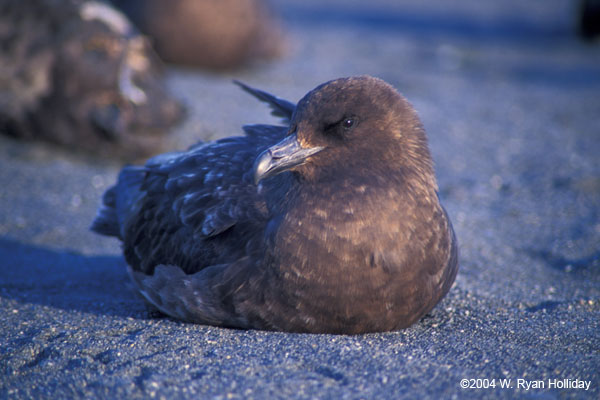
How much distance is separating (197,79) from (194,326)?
6.26 meters

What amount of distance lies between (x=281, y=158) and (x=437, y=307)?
1365 mm

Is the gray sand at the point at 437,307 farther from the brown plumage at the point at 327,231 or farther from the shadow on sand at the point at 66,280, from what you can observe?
the brown plumage at the point at 327,231

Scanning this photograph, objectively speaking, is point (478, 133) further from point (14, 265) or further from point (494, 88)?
point (14, 265)

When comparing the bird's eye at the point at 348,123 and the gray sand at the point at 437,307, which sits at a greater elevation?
the bird's eye at the point at 348,123

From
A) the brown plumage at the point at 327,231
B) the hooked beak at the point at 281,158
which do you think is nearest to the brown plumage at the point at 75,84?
the brown plumage at the point at 327,231

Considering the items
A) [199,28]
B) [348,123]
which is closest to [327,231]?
[348,123]

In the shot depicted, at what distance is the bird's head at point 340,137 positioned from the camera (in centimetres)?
345

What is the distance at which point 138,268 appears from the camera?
4.23 m

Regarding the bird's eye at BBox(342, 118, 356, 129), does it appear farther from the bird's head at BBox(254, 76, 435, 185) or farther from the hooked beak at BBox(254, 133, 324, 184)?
the hooked beak at BBox(254, 133, 324, 184)

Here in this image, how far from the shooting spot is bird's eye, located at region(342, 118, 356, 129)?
11.4 ft

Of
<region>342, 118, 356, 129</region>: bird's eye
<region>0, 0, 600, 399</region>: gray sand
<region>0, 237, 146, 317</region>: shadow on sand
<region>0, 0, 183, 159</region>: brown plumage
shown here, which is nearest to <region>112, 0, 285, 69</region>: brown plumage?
<region>0, 0, 600, 399</region>: gray sand

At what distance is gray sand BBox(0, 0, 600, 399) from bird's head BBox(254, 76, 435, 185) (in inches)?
32.9

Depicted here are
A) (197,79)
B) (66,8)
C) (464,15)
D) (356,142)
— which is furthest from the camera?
(464,15)

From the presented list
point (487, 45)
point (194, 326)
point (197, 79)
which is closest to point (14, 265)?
point (194, 326)
